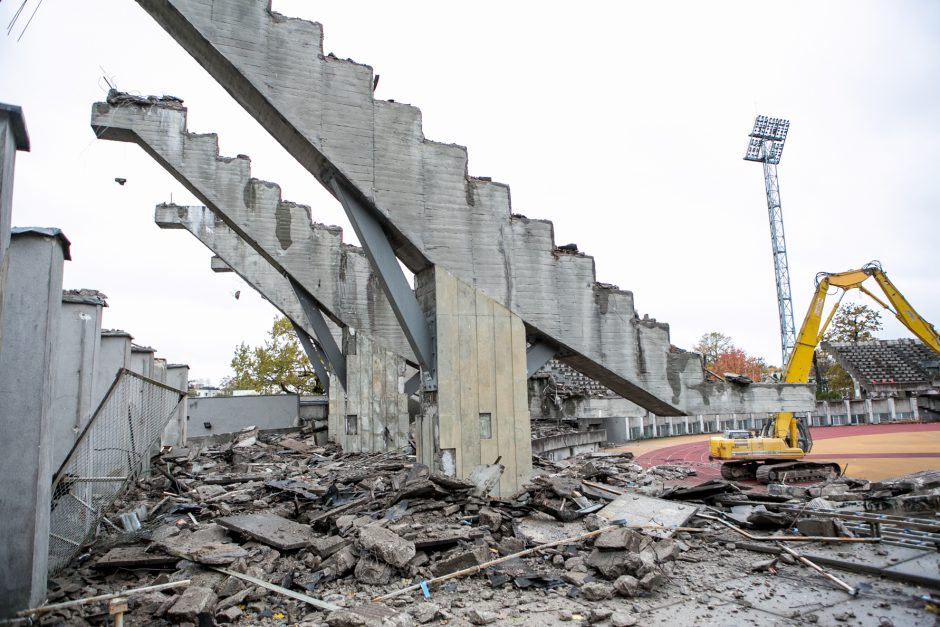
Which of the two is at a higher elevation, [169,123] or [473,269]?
[169,123]

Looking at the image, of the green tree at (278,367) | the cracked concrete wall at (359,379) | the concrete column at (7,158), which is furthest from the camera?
the green tree at (278,367)

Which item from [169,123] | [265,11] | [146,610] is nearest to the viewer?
[146,610]

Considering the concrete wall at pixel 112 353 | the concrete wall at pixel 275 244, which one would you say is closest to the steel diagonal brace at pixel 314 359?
the concrete wall at pixel 275 244

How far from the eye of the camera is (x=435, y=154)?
29.7 ft

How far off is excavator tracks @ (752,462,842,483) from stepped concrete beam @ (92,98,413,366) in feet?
34.2

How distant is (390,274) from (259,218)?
7.77 m

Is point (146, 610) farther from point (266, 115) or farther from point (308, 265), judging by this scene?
point (308, 265)

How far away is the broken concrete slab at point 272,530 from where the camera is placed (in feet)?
20.2

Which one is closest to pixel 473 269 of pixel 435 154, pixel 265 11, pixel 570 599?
pixel 435 154

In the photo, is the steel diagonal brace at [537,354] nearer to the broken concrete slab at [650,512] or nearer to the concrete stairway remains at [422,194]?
the concrete stairway remains at [422,194]

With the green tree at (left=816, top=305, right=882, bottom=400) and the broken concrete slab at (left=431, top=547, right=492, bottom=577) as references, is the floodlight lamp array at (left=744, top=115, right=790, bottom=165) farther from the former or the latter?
the broken concrete slab at (left=431, top=547, right=492, bottom=577)

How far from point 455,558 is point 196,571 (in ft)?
7.79

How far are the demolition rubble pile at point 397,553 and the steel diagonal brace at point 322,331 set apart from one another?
Result: 8.05 meters

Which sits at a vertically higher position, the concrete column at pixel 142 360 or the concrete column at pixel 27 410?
the concrete column at pixel 142 360
